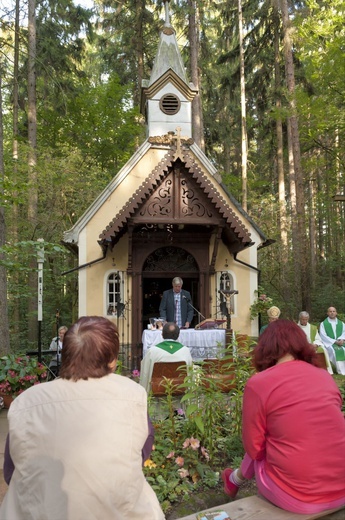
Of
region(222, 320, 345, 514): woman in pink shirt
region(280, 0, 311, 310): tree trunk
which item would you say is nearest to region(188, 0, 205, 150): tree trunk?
region(280, 0, 311, 310): tree trunk

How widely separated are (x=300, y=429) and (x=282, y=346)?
1.49 feet

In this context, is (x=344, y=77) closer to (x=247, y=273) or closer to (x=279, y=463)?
(x=247, y=273)

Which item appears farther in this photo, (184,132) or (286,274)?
(286,274)

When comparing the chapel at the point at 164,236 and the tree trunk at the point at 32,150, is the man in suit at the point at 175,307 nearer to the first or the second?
the chapel at the point at 164,236

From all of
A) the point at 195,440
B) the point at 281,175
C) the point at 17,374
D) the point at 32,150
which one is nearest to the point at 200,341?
the point at 17,374

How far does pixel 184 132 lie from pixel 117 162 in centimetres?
664

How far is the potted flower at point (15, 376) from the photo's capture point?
6277 millimetres

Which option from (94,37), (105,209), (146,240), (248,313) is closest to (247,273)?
(248,313)

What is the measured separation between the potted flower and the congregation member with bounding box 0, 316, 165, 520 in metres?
4.77

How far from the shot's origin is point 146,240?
34.1ft

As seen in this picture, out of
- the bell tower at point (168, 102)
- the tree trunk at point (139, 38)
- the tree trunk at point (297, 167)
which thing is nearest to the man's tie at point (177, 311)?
the bell tower at point (168, 102)

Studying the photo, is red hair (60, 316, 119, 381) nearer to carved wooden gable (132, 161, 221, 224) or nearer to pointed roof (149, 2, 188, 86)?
carved wooden gable (132, 161, 221, 224)

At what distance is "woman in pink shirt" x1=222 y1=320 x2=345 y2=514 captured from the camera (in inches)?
85.0

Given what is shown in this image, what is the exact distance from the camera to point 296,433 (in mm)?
2162
